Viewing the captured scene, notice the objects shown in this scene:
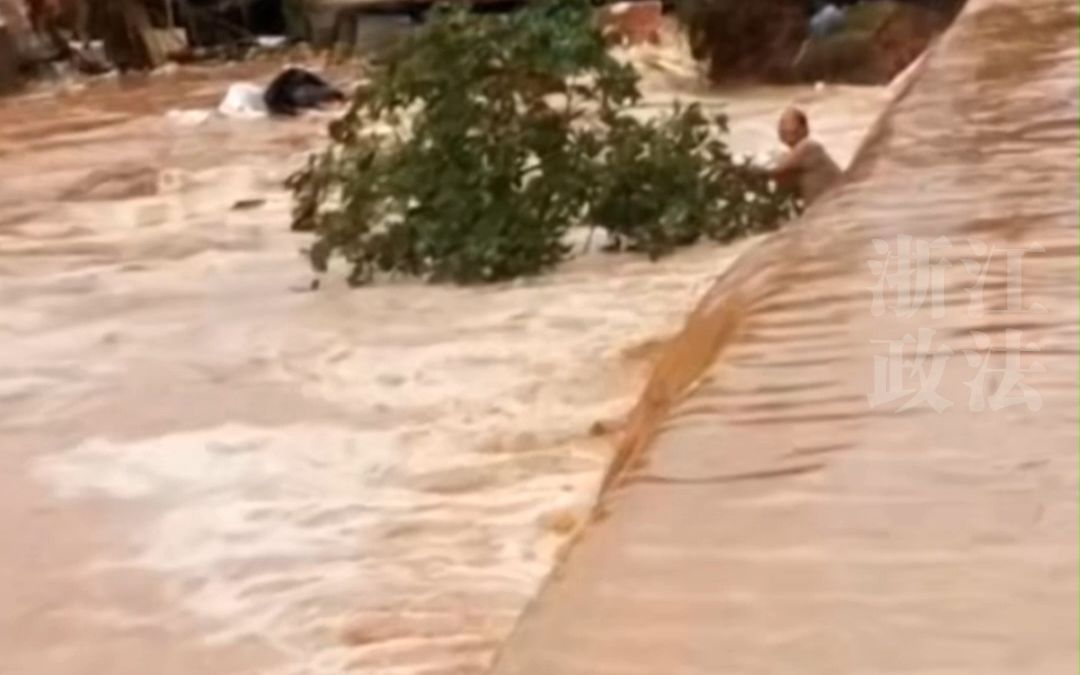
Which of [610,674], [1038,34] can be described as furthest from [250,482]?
[610,674]

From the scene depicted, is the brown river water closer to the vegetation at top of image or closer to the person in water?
the vegetation at top of image

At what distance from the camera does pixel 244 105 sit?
12711mm

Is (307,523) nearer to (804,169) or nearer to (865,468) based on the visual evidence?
(865,468)

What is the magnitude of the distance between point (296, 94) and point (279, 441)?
724 cm

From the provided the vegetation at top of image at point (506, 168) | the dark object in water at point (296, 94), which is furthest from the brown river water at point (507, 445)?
the dark object in water at point (296, 94)

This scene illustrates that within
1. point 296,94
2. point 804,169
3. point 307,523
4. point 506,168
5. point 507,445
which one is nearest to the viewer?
point 307,523

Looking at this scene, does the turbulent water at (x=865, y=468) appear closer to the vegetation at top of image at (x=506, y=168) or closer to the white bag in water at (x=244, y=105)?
the vegetation at top of image at (x=506, y=168)

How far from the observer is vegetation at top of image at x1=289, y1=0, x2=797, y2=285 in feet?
24.2

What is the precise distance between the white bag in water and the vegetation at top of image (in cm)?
481

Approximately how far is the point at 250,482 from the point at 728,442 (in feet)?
10.3

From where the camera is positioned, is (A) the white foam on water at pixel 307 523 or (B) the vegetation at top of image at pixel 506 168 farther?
(B) the vegetation at top of image at pixel 506 168

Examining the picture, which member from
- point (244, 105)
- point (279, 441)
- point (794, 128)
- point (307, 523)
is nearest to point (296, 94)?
point (244, 105)

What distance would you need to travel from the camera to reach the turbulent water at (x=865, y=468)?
1836 mm

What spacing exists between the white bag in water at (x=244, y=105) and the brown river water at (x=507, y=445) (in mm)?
2100
